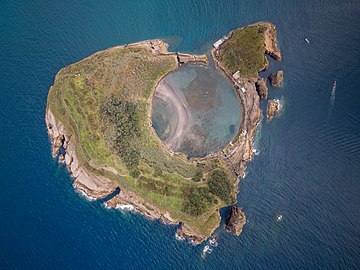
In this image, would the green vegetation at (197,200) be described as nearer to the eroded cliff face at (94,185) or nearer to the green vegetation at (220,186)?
the green vegetation at (220,186)

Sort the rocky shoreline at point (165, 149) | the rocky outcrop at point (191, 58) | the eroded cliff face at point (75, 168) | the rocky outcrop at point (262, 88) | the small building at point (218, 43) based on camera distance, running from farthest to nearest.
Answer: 1. the small building at point (218, 43)
2. the rocky outcrop at point (191, 58)
3. the rocky outcrop at point (262, 88)
4. the eroded cliff face at point (75, 168)
5. the rocky shoreline at point (165, 149)

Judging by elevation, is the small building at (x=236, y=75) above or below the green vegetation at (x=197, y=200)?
above

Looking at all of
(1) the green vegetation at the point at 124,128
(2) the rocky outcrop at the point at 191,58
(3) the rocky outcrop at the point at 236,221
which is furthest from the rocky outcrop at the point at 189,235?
(2) the rocky outcrop at the point at 191,58

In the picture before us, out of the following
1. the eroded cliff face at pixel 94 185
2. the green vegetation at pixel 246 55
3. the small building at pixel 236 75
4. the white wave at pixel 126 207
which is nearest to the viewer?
the eroded cliff face at pixel 94 185

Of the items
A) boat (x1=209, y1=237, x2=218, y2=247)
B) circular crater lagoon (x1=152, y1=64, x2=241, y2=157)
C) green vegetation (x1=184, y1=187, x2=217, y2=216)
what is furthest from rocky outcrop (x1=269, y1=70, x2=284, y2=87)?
boat (x1=209, y1=237, x2=218, y2=247)

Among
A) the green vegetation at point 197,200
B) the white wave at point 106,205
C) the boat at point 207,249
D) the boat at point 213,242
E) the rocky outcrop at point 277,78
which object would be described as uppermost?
the rocky outcrop at point 277,78

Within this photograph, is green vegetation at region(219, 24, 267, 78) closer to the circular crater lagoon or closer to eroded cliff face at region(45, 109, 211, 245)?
the circular crater lagoon

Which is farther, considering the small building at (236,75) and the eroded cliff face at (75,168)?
the small building at (236,75)
